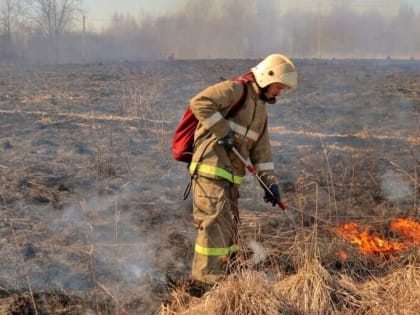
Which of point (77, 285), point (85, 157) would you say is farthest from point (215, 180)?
point (85, 157)

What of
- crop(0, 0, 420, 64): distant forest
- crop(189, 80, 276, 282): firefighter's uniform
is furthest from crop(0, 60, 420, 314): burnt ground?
crop(0, 0, 420, 64): distant forest

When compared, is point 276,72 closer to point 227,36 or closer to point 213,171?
point 213,171

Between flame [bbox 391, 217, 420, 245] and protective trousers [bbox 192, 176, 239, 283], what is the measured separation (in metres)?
1.86

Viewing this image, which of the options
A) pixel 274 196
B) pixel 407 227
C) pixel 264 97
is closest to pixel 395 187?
pixel 407 227

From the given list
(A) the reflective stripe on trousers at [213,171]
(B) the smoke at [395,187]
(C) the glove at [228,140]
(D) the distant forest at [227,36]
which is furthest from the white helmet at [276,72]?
(D) the distant forest at [227,36]

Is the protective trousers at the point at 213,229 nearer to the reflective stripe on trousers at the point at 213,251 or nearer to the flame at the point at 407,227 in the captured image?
the reflective stripe on trousers at the point at 213,251

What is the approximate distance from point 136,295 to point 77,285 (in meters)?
0.51

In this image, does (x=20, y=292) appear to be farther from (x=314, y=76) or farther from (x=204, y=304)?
(x=314, y=76)

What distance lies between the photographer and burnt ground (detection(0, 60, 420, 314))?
14.6 ft

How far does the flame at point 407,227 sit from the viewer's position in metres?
5.09

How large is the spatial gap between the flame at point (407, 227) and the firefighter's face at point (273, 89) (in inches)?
74.8

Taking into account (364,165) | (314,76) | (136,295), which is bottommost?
(136,295)

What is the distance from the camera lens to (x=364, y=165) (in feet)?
26.0

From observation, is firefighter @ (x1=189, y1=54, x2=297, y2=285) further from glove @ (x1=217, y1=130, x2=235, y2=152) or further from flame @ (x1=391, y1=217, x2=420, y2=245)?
flame @ (x1=391, y1=217, x2=420, y2=245)
